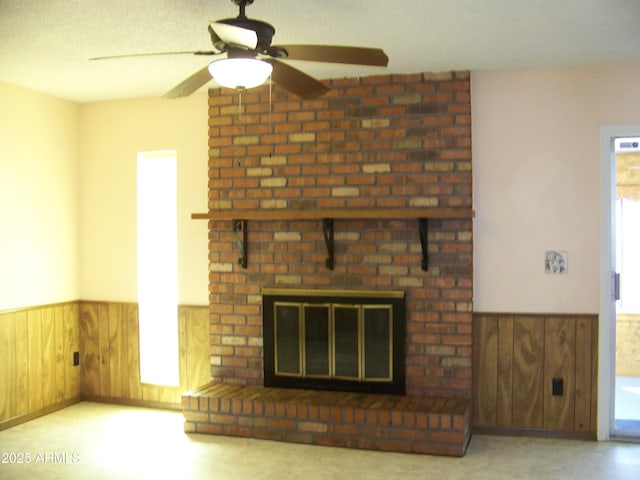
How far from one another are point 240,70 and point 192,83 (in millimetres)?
503

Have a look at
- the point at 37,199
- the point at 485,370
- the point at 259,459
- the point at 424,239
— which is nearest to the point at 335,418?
the point at 259,459

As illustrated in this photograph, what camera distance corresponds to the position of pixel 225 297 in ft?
14.4

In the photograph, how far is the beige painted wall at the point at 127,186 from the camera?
14.8ft

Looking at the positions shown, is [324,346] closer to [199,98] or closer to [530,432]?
[530,432]

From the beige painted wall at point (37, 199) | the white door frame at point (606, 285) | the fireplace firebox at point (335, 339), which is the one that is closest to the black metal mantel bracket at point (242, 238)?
the fireplace firebox at point (335, 339)

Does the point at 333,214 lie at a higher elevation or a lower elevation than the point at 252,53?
lower

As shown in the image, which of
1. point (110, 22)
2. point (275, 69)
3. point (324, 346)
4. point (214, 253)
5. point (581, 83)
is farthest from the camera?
point (214, 253)

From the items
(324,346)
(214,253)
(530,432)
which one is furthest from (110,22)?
(530,432)

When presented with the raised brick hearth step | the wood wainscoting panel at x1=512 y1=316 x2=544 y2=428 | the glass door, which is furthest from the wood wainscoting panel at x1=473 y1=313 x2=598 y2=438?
the glass door

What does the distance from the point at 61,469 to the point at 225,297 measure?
1.53 m

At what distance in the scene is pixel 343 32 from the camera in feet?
10.3

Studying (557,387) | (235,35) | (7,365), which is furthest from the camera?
(7,365)

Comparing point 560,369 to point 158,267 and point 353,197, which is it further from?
point 158,267

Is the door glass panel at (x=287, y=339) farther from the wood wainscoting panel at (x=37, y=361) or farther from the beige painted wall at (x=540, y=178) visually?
the wood wainscoting panel at (x=37, y=361)
